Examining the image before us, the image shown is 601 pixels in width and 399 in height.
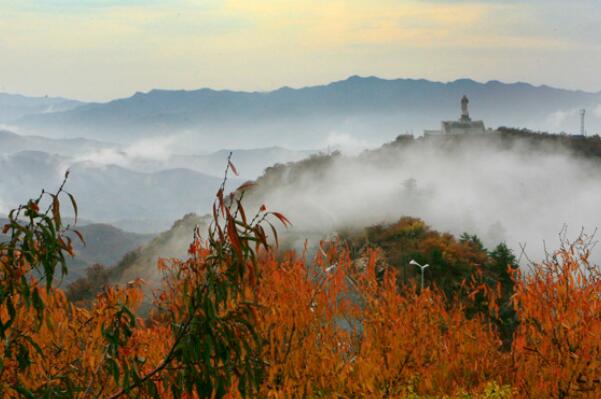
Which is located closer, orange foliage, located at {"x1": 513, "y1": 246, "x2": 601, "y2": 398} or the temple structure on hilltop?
orange foliage, located at {"x1": 513, "y1": 246, "x2": 601, "y2": 398}

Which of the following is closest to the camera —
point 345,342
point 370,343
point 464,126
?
point 370,343

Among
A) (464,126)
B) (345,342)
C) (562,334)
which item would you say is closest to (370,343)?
(345,342)

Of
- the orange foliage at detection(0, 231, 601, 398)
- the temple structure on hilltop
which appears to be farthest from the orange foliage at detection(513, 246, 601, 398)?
the temple structure on hilltop

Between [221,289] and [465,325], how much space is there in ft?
29.9

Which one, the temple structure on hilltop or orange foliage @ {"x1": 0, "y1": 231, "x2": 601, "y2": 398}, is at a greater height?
the temple structure on hilltop

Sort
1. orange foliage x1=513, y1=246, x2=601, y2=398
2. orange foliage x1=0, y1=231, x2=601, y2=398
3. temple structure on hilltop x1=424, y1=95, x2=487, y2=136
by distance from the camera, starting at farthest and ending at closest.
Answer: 1. temple structure on hilltop x1=424, y1=95, x2=487, y2=136
2. orange foliage x1=513, y1=246, x2=601, y2=398
3. orange foliage x1=0, y1=231, x2=601, y2=398

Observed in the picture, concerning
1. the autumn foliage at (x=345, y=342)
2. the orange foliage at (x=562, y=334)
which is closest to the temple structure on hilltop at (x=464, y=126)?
the autumn foliage at (x=345, y=342)

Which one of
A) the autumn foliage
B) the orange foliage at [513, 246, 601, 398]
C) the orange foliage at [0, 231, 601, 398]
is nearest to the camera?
the autumn foliage

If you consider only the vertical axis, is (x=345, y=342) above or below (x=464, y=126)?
below

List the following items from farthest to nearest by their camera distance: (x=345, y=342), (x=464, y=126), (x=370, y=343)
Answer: (x=464, y=126) → (x=345, y=342) → (x=370, y=343)

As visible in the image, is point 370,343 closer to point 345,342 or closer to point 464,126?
point 345,342

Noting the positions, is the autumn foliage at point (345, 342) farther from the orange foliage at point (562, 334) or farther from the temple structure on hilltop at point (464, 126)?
the temple structure on hilltop at point (464, 126)

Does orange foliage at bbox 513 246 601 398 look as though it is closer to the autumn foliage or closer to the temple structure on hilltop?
the autumn foliage

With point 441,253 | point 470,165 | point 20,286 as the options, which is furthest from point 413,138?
point 20,286
